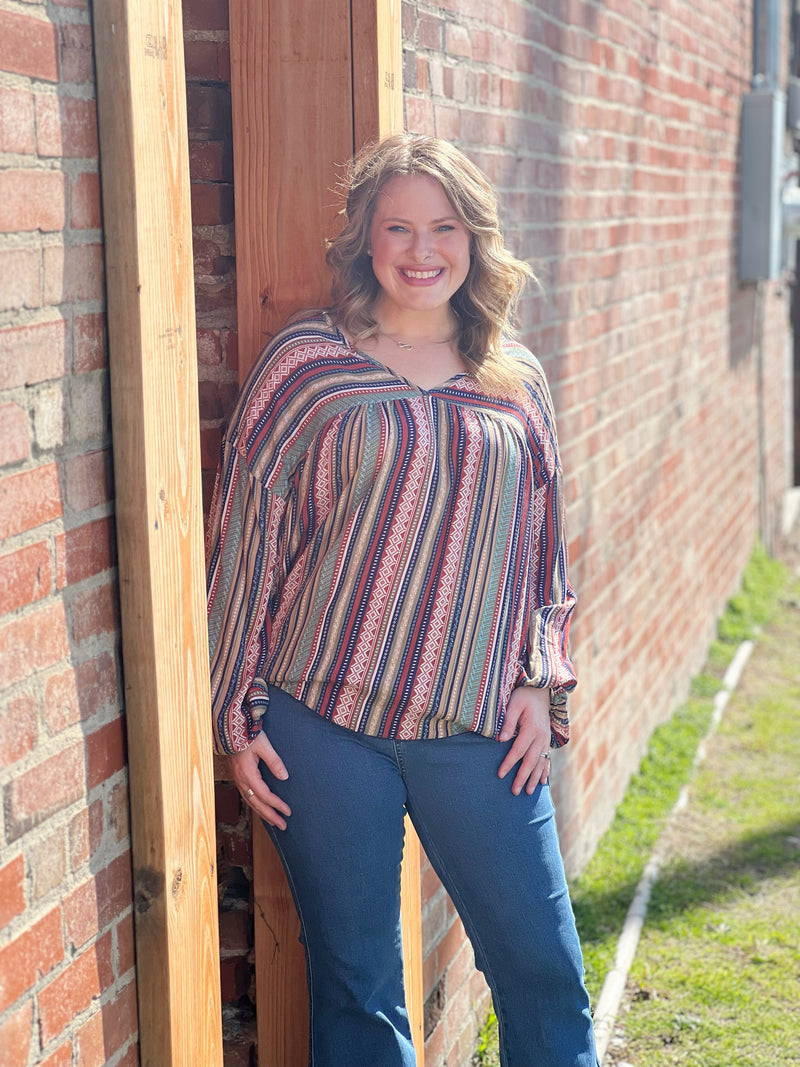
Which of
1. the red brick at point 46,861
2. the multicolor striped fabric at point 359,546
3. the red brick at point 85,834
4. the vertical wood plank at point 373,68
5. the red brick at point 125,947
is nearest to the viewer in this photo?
the red brick at point 46,861

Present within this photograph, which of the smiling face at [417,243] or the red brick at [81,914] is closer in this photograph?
the red brick at [81,914]

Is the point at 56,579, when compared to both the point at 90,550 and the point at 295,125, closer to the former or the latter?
the point at 90,550

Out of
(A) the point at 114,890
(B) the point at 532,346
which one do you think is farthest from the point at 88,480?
(B) the point at 532,346

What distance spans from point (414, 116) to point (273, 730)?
4.34 ft

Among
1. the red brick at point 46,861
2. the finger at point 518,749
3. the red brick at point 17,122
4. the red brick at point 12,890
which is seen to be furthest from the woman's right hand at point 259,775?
the red brick at point 17,122

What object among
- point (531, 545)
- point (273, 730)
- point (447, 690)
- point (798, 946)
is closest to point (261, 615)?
point (273, 730)

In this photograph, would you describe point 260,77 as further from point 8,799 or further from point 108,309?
point 8,799

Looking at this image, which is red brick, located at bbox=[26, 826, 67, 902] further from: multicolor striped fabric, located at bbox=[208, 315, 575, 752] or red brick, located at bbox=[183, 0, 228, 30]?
red brick, located at bbox=[183, 0, 228, 30]

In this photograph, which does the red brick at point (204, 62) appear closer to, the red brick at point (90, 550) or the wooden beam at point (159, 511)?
the wooden beam at point (159, 511)

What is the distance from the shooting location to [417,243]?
2.32m

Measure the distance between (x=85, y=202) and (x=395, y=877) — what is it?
131cm

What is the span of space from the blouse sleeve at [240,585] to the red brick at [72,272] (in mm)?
611

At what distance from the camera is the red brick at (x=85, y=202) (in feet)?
5.46

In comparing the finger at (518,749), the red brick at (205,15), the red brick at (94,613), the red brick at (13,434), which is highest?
the red brick at (205,15)
